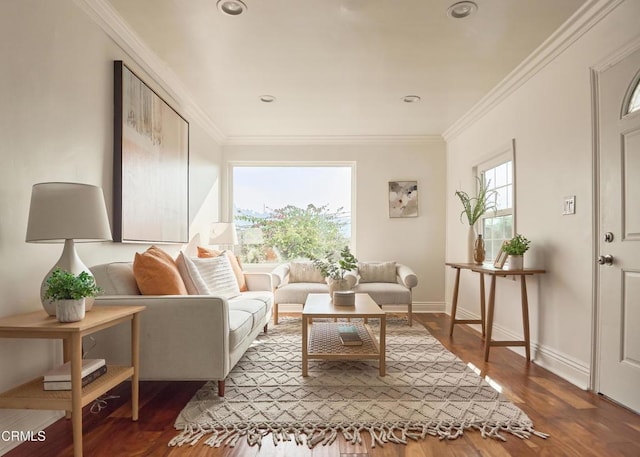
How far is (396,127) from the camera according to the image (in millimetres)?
5121

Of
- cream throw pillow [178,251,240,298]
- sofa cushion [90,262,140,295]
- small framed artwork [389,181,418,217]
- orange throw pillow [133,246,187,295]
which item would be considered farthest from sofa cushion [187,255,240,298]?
small framed artwork [389,181,418,217]

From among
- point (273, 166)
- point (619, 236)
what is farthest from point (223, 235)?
point (619, 236)

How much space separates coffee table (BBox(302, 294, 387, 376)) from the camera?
2770mm

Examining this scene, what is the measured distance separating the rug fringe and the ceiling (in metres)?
2.47

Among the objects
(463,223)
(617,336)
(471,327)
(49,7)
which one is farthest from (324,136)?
(617,336)

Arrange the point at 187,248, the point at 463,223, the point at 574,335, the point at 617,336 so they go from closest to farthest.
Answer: the point at 617,336 → the point at 574,335 → the point at 187,248 → the point at 463,223

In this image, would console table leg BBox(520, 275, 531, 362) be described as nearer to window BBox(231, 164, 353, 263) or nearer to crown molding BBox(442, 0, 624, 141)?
crown molding BBox(442, 0, 624, 141)

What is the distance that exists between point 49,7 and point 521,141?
11.7 ft

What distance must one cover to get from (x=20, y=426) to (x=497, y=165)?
14.0ft

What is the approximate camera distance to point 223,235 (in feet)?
15.5

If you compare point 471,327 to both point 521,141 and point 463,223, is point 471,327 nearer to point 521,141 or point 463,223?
point 463,223

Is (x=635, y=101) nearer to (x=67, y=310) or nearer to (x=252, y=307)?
(x=252, y=307)

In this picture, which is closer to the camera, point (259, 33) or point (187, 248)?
point (259, 33)

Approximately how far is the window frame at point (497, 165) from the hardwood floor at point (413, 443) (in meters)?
1.64
